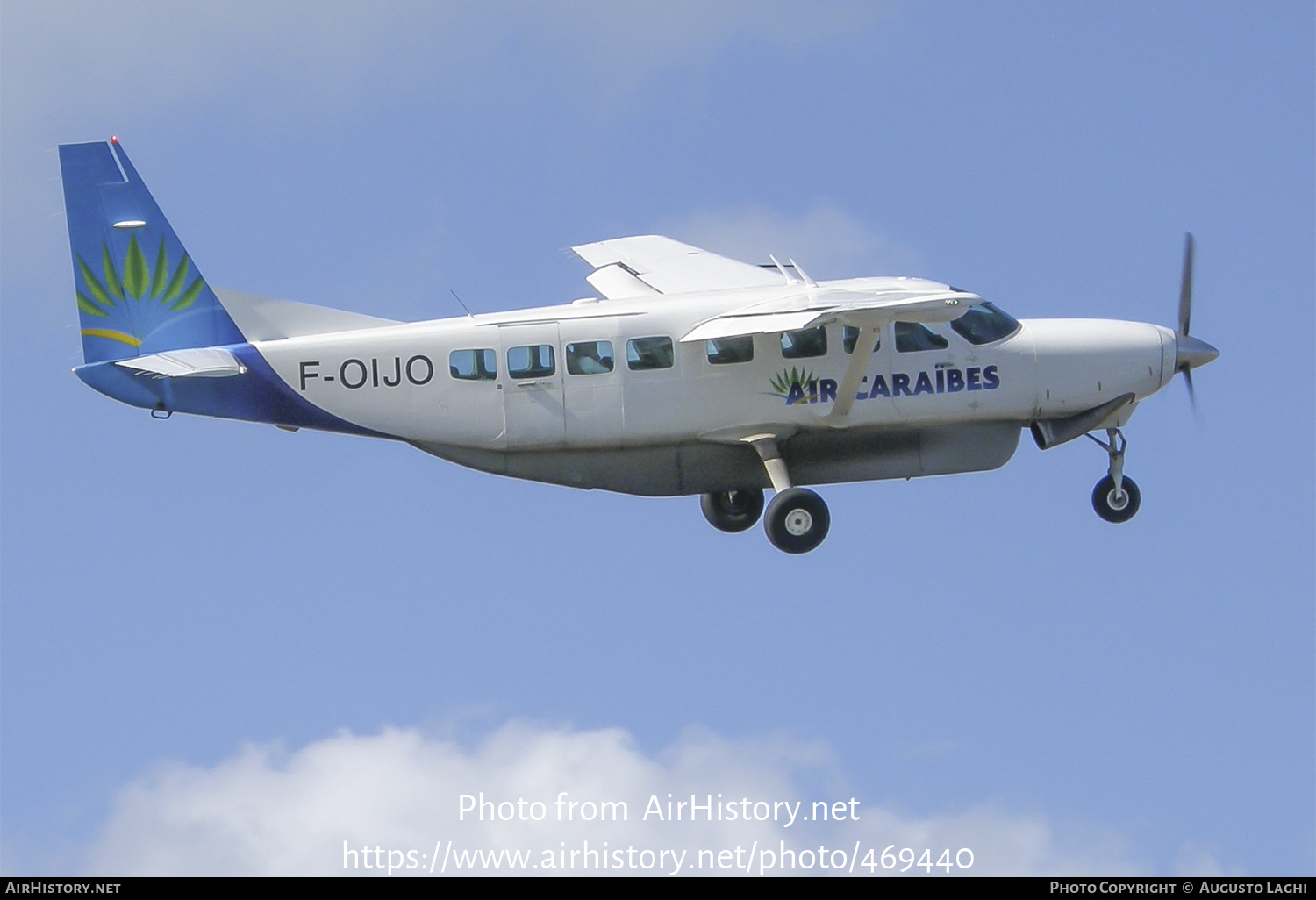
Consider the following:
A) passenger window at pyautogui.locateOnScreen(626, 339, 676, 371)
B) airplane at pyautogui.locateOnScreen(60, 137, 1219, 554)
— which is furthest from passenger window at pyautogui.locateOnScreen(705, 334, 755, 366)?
passenger window at pyautogui.locateOnScreen(626, 339, 676, 371)

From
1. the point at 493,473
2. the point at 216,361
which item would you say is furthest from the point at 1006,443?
the point at 216,361

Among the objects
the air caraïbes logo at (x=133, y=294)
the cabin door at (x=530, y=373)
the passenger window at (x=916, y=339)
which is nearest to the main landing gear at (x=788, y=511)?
the passenger window at (x=916, y=339)

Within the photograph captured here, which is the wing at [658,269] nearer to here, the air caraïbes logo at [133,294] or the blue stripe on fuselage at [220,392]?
the blue stripe on fuselage at [220,392]

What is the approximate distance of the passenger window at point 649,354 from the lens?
30047 mm

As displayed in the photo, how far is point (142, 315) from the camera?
30.5 m

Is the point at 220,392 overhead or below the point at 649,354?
below

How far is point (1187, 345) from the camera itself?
32.0 metres

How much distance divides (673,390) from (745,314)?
1.42m

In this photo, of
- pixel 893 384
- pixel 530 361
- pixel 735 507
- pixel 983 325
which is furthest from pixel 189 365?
pixel 983 325

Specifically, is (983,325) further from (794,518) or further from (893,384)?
(794,518)

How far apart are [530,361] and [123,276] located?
5673 mm

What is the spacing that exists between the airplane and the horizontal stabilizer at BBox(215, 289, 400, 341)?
3cm

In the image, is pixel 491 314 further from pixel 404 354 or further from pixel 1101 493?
pixel 1101 493

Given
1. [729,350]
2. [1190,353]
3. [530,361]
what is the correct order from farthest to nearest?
1. [1190,353]
2. [729,350]
3. [530,361]
